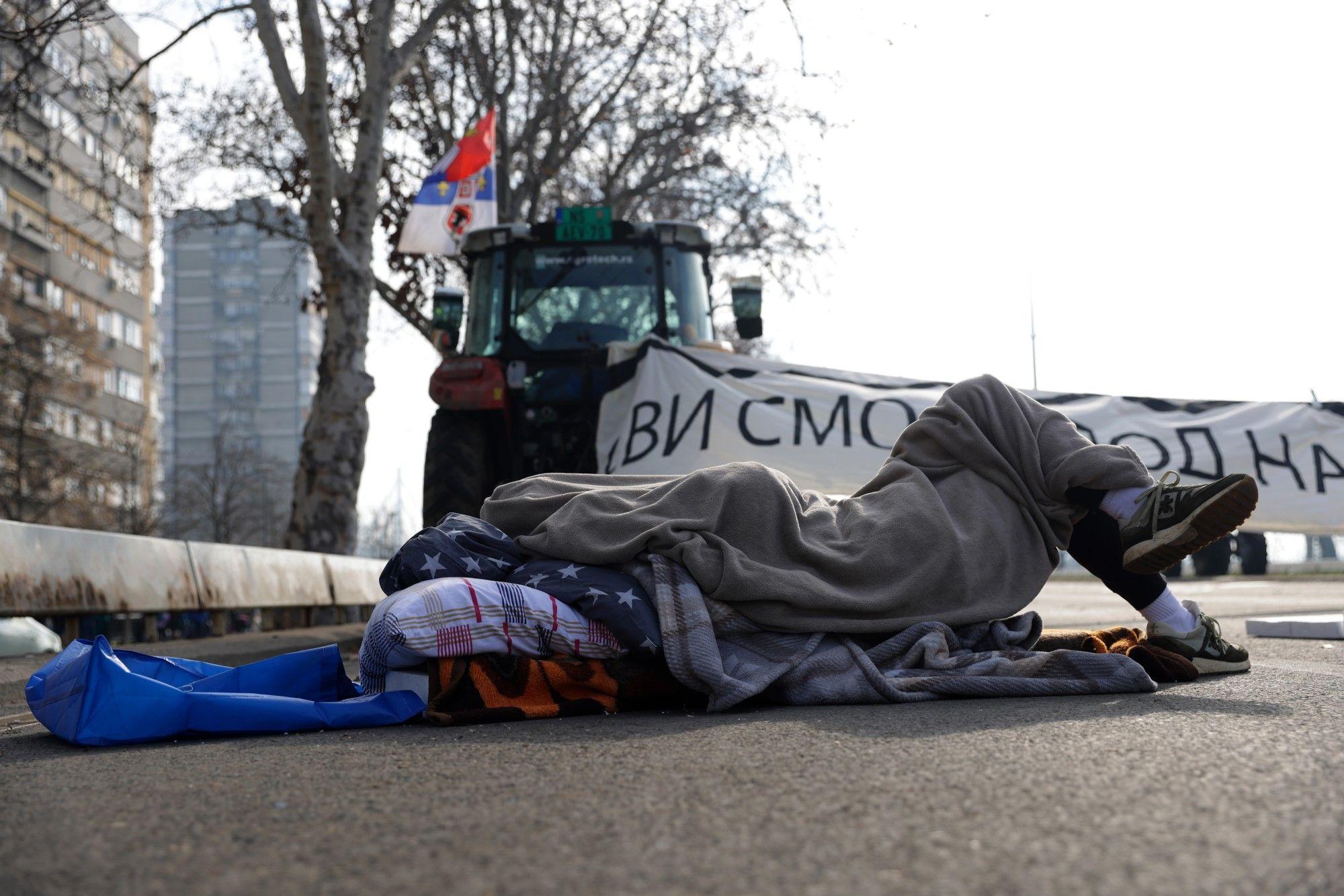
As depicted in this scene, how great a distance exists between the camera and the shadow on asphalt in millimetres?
3086

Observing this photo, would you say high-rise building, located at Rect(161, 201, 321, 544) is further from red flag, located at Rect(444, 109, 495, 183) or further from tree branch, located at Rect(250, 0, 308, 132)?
tree branch, located at Rect(250, 0, 308, 132)

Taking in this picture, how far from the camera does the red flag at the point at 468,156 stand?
52.4ft

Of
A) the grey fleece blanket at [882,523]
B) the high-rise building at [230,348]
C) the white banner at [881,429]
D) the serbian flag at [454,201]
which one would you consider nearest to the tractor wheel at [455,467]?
the white banner at [881,429]

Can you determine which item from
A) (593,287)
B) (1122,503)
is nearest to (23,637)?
(593,287)

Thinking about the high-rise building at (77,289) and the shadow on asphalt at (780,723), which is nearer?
the shadow on asphalt at (780,723)

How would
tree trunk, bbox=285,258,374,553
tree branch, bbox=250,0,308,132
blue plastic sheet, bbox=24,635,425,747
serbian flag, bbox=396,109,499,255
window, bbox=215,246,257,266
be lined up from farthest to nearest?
window, bbox=215,246,257,266
serbian flag, bbox=396,109,499,255
tree trunk, bbox=285,258,374,553
tree branch, bbox=250,0,308,132
blue plastic sheet, bbox=24,635,425,747

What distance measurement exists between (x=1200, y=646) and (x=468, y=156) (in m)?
13.3

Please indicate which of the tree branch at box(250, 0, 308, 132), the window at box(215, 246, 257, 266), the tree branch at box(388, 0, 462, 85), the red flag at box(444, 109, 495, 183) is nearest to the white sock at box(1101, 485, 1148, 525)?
the tree branch at box(250, 0, 308, 132)

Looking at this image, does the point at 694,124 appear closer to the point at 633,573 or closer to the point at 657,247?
the point at 657,247

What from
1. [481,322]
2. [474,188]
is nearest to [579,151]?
[474,188]

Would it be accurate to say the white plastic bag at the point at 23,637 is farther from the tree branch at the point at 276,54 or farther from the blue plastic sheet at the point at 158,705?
the tree branch at the point at 276,54

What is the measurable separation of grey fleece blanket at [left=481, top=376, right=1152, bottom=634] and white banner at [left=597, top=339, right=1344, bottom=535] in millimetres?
4572

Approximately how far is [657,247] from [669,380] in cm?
118

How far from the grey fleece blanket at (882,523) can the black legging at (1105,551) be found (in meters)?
0.06
